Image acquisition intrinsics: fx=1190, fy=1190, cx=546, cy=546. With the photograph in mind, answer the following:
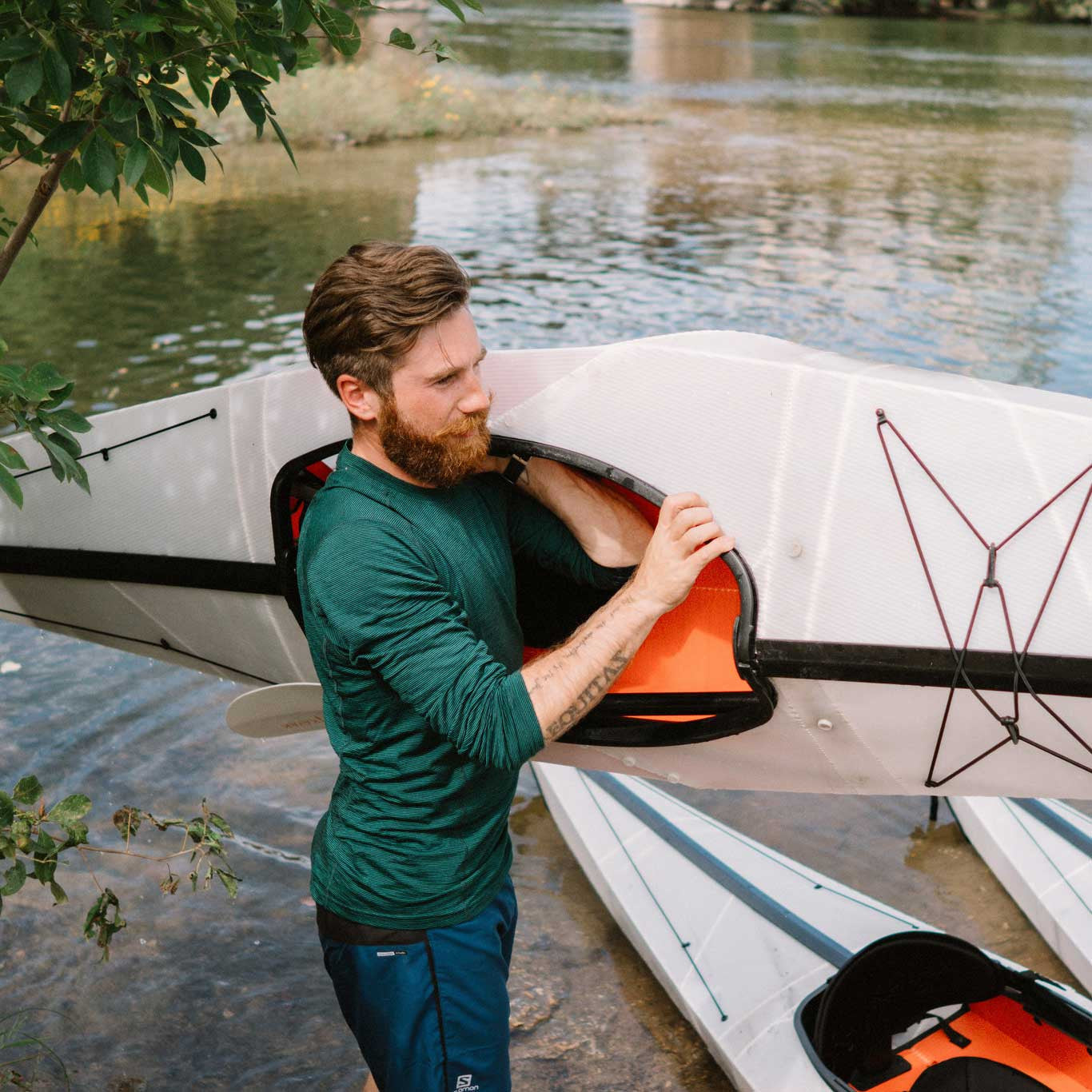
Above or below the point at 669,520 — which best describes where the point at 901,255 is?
below

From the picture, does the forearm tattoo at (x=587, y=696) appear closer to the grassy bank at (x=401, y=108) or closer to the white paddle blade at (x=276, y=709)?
the white paddle blade at (x=276, y=709)

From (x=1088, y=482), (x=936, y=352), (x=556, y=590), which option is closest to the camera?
(x=1088, y=482)

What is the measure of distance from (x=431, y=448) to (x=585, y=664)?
1.52ft

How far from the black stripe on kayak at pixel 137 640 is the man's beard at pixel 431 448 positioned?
167cm

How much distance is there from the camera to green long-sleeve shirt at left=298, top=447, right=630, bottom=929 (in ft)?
6.36

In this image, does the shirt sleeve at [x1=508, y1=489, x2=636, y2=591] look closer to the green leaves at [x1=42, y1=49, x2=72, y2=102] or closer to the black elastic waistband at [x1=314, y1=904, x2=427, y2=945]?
the black elastic waistband at [x1=314, y1=904, x2=427, y2=945]

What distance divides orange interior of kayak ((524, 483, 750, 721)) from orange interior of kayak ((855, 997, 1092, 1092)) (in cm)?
117

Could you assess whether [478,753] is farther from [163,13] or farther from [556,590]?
[163,13]

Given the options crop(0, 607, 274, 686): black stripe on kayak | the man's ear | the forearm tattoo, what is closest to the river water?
crop(0, 607, 274, 686): black stripe on kayak

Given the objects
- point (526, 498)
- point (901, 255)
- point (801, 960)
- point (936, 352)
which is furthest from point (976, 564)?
point (901, 255)

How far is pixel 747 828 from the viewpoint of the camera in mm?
4609

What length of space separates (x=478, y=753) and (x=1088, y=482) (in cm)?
141

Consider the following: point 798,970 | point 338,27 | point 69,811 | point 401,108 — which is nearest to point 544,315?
point 798,970

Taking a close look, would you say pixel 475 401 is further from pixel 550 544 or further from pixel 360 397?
pixel 550 544
